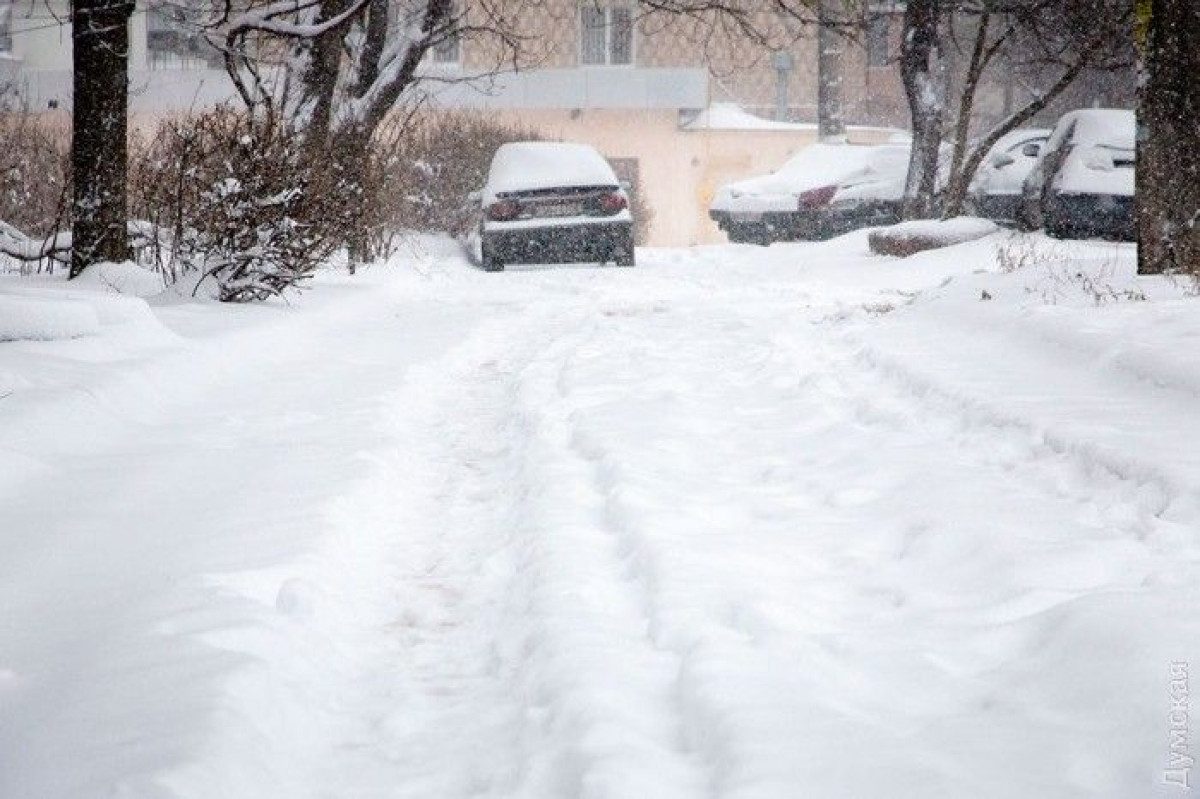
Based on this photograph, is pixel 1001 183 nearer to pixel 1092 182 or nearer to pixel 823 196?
pixel 823 196

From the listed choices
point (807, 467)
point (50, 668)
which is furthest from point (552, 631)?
point (807, 467)

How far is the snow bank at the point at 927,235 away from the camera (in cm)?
1712

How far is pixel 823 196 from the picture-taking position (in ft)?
74.3

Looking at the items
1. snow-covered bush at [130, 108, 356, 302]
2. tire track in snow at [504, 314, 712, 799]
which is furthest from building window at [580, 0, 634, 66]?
tire track in snow at [504, 314, 712, 799]

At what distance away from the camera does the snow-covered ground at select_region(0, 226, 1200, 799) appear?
282cm

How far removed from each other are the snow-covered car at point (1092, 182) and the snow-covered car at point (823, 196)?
16.1 ft

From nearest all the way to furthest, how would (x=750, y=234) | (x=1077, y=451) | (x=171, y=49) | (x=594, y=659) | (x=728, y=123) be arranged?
(x=594, y=659), (x=1077, y=451), (x=750, y=234), (x=171, y=49), (x=728, y=123)

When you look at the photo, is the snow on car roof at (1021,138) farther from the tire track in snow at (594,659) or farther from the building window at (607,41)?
the tire track in snow at (594,659)

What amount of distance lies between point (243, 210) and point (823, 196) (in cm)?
1387

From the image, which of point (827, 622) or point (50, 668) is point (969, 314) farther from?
point (50, 668)

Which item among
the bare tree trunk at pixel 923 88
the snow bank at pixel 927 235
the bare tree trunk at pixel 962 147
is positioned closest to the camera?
the snow bank at pixel 927 235

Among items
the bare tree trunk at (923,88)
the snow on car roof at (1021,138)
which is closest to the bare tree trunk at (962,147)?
the bare tree trunk at (923,88)

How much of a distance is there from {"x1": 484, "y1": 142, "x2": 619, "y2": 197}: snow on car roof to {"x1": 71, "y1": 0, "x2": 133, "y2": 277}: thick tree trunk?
7.32m

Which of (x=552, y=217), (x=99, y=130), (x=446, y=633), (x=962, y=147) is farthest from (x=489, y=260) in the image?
(x=446, y=633)
